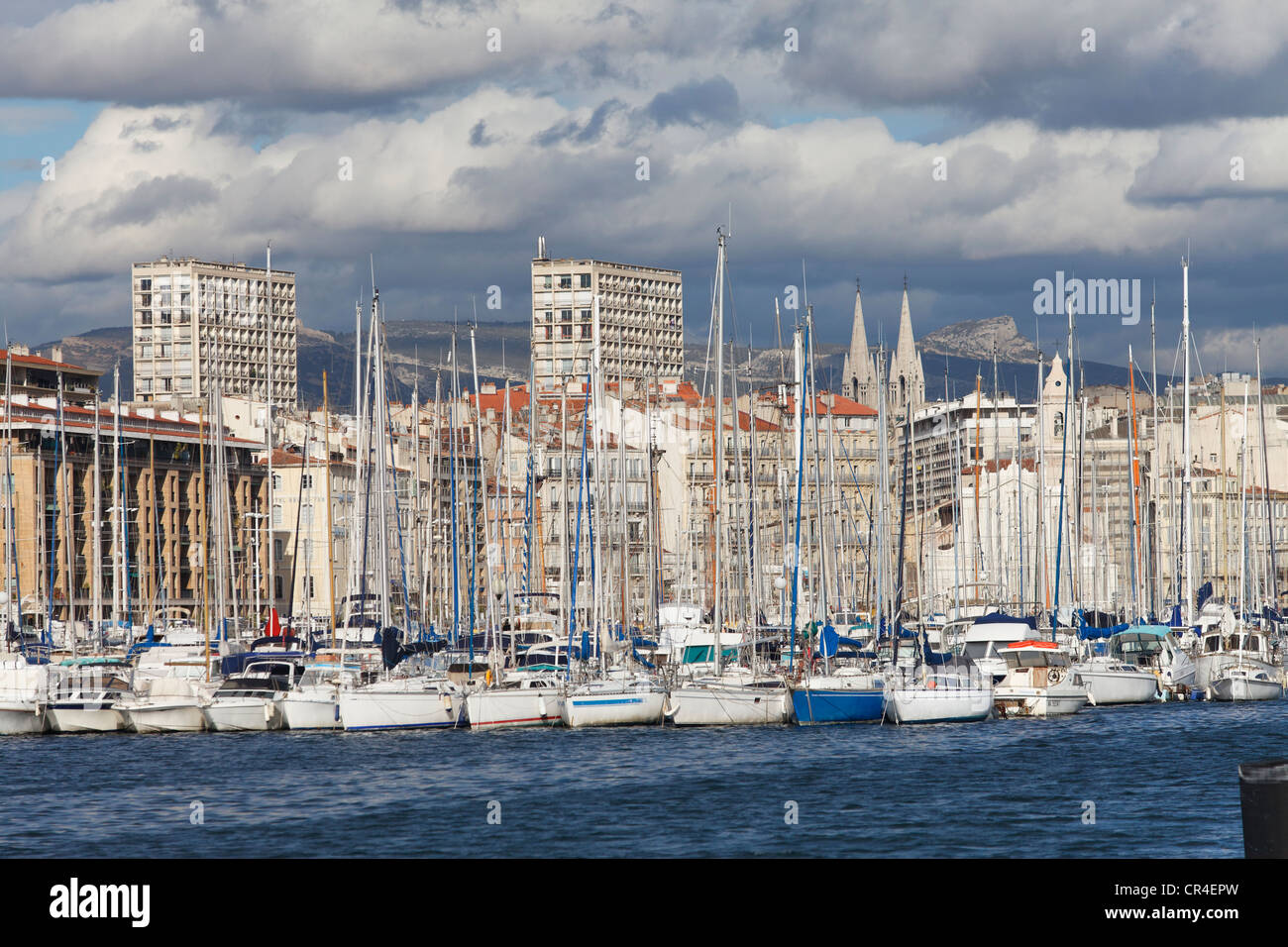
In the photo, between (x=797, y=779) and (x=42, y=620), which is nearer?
(x=797, y=779)

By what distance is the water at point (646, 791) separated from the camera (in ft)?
101

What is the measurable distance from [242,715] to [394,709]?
464 centimetres

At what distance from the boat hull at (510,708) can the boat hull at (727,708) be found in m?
3.33

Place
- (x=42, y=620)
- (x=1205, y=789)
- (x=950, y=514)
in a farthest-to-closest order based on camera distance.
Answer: (x=950, y=514) < (x=42, y=620) < (x=1205, y=789)

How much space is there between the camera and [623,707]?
48.6 metres

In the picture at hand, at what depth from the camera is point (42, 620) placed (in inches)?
3784

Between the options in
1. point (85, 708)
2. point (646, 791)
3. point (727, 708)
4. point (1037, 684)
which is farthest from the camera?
point (1037, 684)

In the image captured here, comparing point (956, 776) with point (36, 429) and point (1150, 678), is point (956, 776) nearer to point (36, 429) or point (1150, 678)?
point (1150, 678)

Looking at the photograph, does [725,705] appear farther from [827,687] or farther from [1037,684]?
[1037,684]

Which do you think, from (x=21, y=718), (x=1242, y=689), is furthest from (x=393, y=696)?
(x=1242, y=689)

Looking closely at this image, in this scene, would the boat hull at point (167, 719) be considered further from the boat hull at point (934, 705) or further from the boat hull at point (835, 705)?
the boat hull at point (934, 705)
